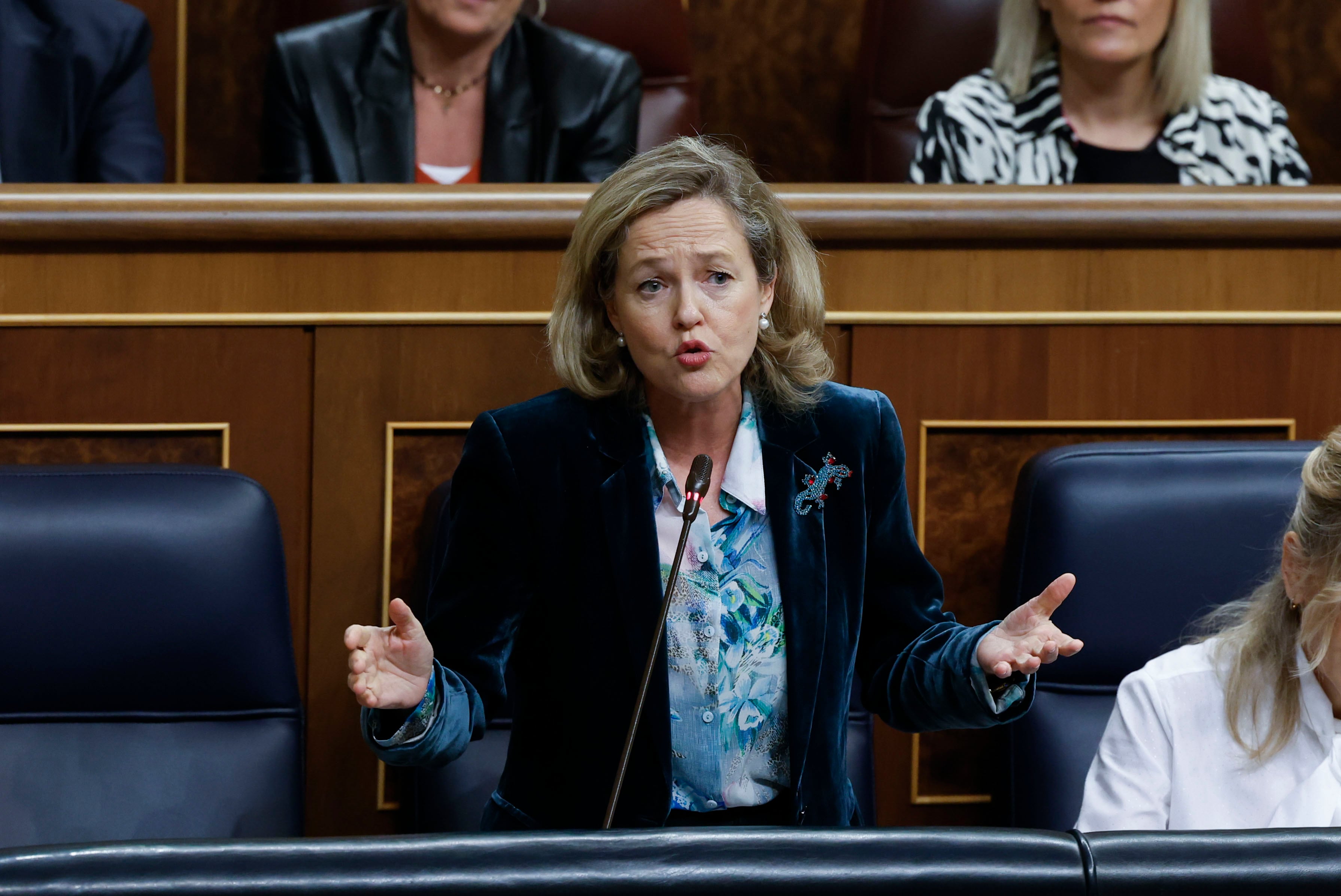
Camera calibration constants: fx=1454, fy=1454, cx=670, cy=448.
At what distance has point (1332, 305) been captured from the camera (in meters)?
1.12

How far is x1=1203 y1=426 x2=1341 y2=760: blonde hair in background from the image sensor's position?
79 centimetres

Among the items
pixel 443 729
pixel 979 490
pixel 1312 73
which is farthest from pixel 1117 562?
pixel 1312 73

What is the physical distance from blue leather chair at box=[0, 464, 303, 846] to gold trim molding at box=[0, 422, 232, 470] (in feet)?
0.31

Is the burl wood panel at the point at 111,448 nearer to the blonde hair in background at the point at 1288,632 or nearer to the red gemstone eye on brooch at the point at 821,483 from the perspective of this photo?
the red gemstone eye on brooch at the point at 821,483

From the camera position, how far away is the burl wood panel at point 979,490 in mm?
1102

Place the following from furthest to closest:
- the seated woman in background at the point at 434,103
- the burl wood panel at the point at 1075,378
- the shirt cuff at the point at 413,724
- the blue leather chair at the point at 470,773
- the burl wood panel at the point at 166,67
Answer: the burl wood panel at the point at 166,67
the seated woman in background at the point at 434,103
the burl wood panel at the point at 1075,378
the blue leather chair at the point at 470,773
the shirt cuff at the point at 413,724

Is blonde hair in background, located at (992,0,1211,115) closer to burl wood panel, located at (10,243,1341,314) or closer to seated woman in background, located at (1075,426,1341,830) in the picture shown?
burl wood panel, located at (10,243,1341,314)

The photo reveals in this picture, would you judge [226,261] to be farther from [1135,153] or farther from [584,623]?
[1135,153]

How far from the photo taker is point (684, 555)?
2.72 feet

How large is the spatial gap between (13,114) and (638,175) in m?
0.81

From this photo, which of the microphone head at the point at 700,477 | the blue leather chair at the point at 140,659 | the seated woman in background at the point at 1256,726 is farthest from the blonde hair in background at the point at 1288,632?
the blue leather chair at the point at 140,659

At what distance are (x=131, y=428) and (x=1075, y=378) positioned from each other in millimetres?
699

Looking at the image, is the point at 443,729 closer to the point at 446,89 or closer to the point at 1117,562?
the point at 1117,562

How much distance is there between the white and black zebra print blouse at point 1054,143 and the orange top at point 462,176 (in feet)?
1.42
